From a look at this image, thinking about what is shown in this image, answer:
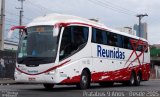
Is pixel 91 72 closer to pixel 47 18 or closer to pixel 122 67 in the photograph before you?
pixel 47 18

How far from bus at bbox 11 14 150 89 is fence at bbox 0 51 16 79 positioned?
14352 mm

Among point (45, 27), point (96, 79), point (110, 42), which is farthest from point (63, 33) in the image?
point (110, 42)

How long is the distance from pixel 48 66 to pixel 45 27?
1900 mm

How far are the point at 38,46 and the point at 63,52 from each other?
45.3 inches

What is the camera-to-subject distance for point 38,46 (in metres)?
19.1

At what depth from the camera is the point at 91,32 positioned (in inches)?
858

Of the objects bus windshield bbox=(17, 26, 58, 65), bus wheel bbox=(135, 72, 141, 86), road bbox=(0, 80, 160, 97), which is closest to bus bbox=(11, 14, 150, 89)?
bus windshield bbox=(17, 26, 58, 65)

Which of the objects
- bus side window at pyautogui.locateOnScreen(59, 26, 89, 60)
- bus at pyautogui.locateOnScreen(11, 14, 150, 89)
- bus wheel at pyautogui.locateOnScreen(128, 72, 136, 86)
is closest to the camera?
bus at pyautogui.locateOnScreen(11, 14, 150, 89)

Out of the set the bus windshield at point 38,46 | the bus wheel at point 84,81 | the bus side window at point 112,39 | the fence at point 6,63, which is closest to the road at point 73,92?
the bus wheel at point 84,81

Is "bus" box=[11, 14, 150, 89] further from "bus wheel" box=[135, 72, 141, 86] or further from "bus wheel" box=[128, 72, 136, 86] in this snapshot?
"bus wheel" box=[135, 72, 141, 86]

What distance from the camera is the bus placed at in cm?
1887

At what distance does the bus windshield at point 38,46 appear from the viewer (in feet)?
62.0

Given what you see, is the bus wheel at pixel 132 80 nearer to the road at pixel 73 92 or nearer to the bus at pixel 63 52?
the bus at pixel 63 52

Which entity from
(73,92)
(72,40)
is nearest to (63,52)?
(72,40)
